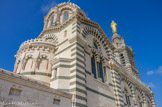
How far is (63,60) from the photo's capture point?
1291 centimetres

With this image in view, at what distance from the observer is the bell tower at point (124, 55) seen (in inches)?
1447

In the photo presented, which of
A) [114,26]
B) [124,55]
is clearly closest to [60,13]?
[124,55]

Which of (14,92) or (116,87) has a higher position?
(116,87)

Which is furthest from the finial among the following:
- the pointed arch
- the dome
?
the pointed arch

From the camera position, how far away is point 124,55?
38906mm

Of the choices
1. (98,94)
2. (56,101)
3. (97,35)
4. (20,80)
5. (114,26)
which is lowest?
(56,101)

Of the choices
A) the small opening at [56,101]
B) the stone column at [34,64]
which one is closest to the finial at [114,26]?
the stone column at [34,64]

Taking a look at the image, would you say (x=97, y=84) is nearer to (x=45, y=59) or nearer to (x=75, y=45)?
(x=75, y=45)

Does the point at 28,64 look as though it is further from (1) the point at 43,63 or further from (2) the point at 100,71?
(2) the point at 100,71

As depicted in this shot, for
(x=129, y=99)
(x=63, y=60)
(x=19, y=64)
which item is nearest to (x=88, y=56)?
(x=63, y=60)

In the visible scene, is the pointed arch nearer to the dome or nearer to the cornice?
the dome

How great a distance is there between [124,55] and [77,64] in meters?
29.6

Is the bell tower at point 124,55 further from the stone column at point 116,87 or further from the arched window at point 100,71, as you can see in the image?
the arched window at point 100,71

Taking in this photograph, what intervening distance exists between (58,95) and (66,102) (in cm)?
85
